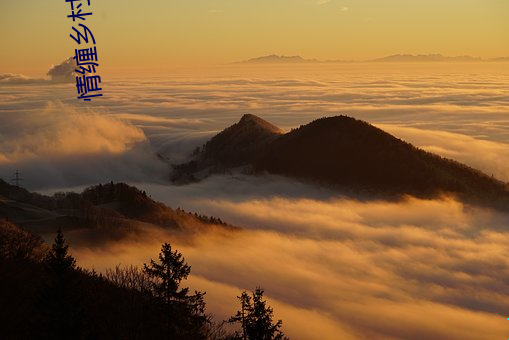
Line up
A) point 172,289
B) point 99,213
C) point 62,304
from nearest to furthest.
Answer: point 62,304, point 172,289, point 99,213

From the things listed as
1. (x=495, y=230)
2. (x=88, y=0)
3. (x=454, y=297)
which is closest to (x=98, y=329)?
(x=88, y=0)

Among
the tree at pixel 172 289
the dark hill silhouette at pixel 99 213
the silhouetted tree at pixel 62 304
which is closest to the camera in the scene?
the silhouetted tree at pixel 62 304

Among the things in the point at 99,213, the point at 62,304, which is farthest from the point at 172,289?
the point at 99,213

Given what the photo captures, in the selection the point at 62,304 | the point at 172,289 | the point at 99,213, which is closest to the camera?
the point at 62,304

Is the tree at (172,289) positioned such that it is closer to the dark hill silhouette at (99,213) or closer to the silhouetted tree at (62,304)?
the silhouetted tree at (62,304)

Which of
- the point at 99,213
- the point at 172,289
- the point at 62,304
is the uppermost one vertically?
the point at 99,213

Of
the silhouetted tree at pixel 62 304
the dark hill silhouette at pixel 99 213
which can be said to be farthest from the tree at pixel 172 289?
the dark hill silhouette at pixel 99 213

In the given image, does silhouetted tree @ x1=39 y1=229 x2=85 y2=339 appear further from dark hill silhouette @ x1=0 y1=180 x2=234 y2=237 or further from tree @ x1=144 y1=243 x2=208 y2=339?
dark hill silhouette @ x1=0 y1=180 x2=234 y2=237

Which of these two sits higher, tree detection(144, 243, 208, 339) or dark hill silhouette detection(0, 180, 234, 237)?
dark hill silhouette detection(0, 180, 234, 237)

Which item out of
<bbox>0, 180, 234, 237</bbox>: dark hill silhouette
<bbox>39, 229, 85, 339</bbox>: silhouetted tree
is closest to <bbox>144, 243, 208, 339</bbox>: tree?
<bbox>39, 229, 85, 339</bbox>: silhouetted tree

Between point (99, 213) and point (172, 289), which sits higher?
point (99, 213)

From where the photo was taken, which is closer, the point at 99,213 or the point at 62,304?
the point at 62,304

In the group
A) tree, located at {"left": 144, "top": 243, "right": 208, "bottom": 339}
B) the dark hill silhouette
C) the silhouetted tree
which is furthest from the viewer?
the dark hill silhouette

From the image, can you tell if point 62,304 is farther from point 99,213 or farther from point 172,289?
point 99,213
